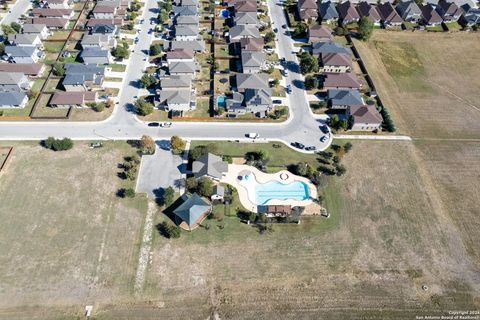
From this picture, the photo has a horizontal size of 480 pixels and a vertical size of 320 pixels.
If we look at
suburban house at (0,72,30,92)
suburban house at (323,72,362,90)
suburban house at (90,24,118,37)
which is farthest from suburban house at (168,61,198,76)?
suburban house at (0,72,30,92)

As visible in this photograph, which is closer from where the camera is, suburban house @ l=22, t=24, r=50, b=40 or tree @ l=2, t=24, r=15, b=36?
tree @ l=2, t=24, r=15, b=36

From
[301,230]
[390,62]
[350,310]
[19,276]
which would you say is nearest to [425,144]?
[390,62]

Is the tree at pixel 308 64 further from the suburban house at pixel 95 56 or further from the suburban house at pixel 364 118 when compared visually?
the suburban house at pixel 95 56

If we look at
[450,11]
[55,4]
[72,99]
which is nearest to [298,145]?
[72,99]

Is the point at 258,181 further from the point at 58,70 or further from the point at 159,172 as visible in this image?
the point at 58,70

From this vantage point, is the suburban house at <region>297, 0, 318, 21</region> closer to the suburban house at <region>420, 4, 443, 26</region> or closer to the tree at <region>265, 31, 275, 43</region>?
the tree at <region>265, 31, 275, 43</region>
